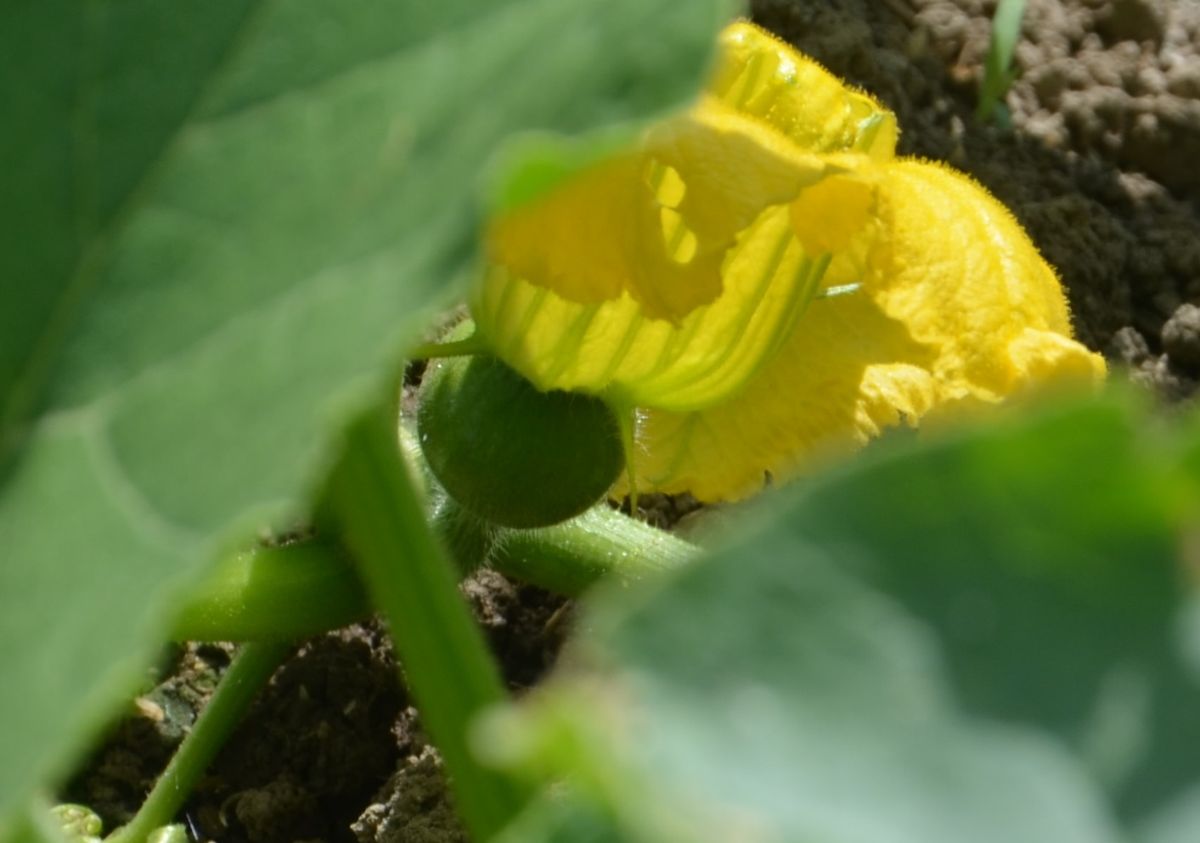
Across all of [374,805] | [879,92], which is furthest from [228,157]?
[879,92]

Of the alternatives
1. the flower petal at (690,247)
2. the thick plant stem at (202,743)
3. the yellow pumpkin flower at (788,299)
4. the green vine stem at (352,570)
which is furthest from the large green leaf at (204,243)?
the thick plant stem at (202,743)

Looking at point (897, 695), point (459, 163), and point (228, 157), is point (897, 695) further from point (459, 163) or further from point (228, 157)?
point (228, 157)

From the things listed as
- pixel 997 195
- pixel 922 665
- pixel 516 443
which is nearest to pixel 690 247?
pixel 516 443

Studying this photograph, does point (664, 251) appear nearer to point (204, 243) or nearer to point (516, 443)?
point (516, 443)

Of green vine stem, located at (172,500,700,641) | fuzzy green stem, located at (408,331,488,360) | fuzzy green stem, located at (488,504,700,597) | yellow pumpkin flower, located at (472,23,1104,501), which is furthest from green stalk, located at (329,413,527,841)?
fuzzy green stem, located at (488,504,700,597)

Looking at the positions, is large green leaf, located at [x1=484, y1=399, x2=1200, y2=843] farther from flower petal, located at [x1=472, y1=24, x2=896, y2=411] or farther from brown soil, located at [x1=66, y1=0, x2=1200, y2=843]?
brown soil, located at [x1=66, y1=0, x2=1200, y2=843]

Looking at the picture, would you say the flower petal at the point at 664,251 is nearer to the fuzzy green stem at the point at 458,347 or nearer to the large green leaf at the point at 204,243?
the fuzzy green stem at the point at 458,347
